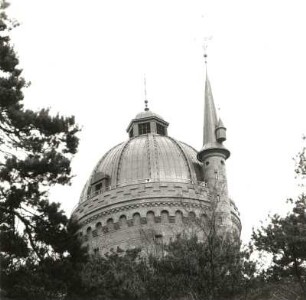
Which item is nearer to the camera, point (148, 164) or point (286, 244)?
point (286, 244)

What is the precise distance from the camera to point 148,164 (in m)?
53.5

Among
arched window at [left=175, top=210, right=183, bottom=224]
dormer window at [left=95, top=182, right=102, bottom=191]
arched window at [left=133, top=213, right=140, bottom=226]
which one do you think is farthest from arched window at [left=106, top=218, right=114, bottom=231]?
arched window at [left=175, top=210, right=183, bottom=224]

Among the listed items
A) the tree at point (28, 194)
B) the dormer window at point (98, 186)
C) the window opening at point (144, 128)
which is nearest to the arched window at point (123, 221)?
the dormer window at point (98, 186)

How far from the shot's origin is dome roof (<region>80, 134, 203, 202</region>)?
52.8 meters

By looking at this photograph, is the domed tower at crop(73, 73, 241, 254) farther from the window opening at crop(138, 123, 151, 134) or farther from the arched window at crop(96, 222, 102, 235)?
the window opening at crop(138, 123, 151, 134)

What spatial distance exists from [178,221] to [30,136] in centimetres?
3010

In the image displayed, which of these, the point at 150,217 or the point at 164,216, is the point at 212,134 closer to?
the point at 164,216

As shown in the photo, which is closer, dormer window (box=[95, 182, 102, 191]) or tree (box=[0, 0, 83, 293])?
tree (box=[0, 0, 83, 293])

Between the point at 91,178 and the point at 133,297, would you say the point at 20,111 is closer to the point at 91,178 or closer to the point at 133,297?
the point at 133,297

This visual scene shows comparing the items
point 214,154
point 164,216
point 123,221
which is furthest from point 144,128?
point 164,216

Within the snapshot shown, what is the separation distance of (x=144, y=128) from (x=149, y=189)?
9.96 meters

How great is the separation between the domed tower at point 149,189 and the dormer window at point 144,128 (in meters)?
3.95

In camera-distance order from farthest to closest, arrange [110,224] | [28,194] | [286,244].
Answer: [110,224]
[286,244]
[28,194]

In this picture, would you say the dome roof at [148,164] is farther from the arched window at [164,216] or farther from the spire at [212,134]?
the arched window at [164,216]
